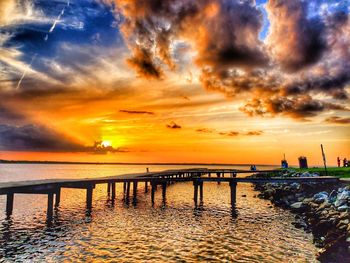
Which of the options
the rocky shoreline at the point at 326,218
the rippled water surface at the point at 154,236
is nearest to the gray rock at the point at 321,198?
the rocky shoreline at the point at 326,218

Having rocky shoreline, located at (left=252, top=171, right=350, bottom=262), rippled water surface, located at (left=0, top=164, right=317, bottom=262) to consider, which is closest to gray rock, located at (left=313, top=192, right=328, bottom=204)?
rocky shoreline, located at (left=252, top=171, right=350, bottom=262)

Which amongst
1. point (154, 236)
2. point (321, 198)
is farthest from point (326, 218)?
point (154, 236)

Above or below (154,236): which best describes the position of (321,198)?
above

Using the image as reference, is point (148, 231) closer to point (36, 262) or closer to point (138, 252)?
point (138, 252)

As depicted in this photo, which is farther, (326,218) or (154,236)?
(326,218)

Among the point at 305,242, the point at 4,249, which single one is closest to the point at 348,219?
the point at 305,242

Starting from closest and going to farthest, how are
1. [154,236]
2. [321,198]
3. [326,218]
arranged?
1. [154,236]
2. [326,218]
3. [321,198]

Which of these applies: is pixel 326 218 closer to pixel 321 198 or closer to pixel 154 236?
pixel 321 198

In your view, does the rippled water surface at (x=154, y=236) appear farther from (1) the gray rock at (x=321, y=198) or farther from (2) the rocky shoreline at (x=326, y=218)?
(1) the gray rock at (x=321, y=198)

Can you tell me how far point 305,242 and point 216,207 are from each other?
17373 mm

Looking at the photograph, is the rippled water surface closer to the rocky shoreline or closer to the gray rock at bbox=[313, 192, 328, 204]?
the rocky shoreline

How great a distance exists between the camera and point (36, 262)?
16562 millimetres

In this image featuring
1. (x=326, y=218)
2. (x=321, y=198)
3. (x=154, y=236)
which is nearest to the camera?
(x=154, y=236)

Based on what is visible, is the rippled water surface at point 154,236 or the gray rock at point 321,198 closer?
the rippled water surface at point 154,236
